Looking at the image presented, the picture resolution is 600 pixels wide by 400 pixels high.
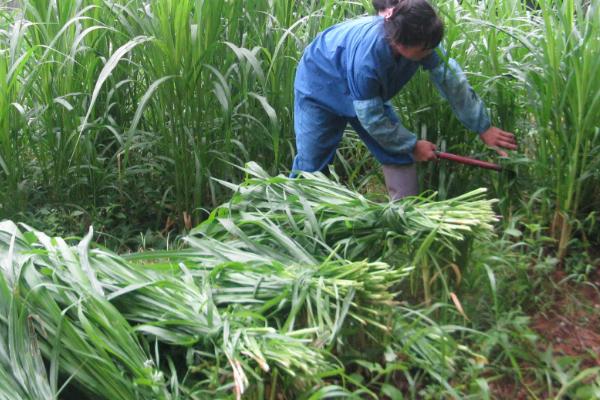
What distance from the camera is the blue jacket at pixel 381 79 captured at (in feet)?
9.13

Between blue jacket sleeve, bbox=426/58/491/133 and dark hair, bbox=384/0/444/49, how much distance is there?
8.2 inches

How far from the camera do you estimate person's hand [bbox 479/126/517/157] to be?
2842mm

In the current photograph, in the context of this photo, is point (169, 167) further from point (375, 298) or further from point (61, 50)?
point (375, 298)

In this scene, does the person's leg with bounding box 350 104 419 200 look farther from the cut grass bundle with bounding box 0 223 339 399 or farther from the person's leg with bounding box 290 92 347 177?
the cut grass bundle with bounding box 0 223 339 399

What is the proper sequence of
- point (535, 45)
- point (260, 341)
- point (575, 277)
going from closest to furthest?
point (260, 341)
point (575, 277)
point (535, 45)

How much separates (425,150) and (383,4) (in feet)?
2.09

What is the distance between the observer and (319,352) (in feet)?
6.02

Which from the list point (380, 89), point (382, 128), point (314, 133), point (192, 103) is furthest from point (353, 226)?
point (192, 103)

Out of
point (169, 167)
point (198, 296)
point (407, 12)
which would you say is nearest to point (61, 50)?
point (169, 167)

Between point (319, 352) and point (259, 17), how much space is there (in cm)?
206

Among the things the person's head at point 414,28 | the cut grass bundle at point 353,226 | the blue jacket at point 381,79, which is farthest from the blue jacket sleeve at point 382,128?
the cut grass bundle at point 353,226

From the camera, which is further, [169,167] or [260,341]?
[169,167]

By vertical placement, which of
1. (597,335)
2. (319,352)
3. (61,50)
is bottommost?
(597,335)

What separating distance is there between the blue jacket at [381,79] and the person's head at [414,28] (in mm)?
110
